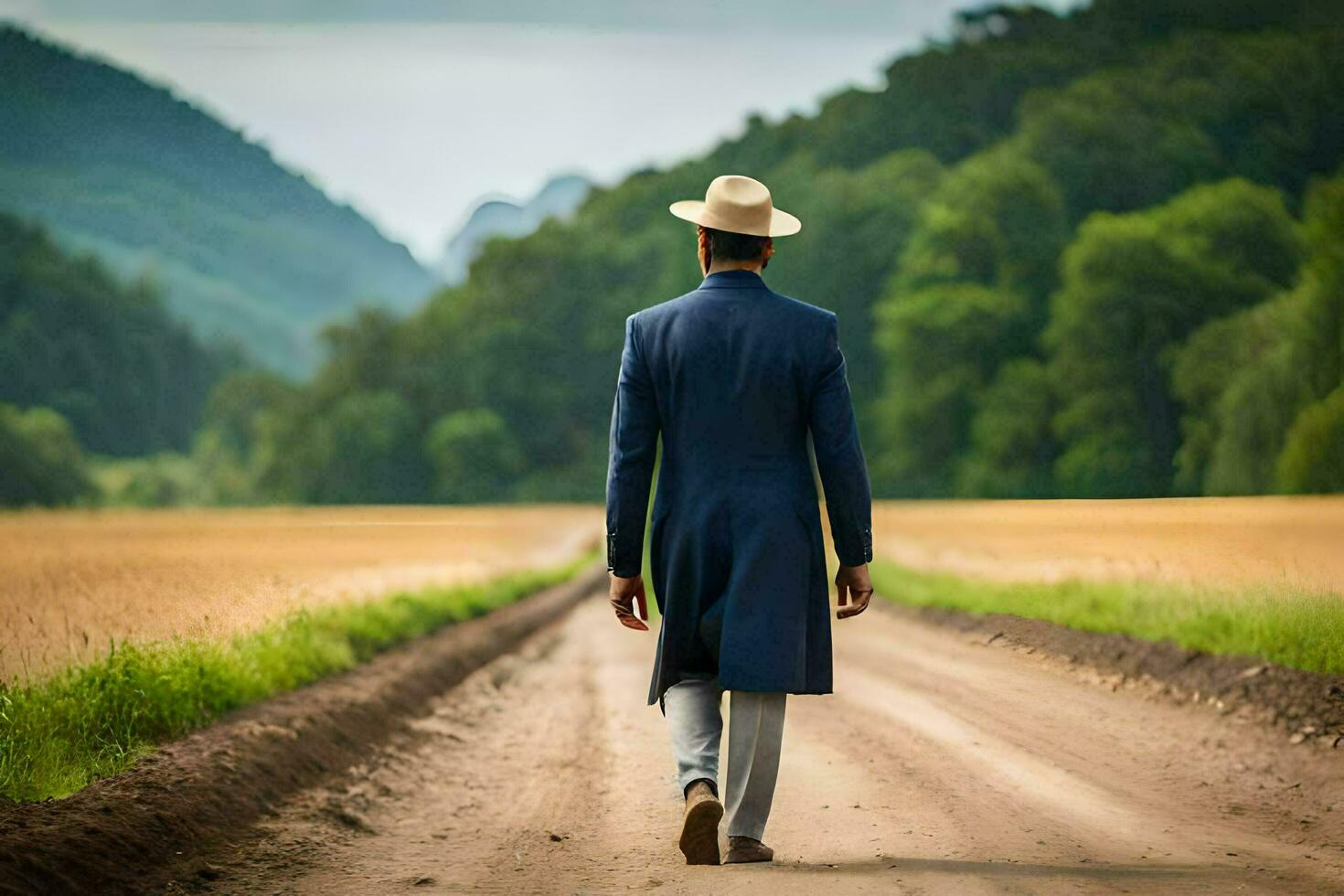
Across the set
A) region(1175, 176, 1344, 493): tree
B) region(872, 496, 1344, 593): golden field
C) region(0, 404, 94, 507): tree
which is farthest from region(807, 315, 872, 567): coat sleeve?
region(0, 404, 94, 507): tree

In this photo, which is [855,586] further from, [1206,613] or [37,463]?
[37,463]

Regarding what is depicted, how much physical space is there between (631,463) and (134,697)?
13.1 ft

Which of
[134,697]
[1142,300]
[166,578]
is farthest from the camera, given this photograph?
[1142,300]

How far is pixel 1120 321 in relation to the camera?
2169 inches

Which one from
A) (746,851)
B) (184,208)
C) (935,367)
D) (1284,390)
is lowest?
(746,851)

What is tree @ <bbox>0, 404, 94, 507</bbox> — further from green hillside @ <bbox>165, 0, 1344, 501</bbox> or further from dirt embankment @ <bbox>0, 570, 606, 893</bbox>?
dirt embankment @ <bbox>0, 570, 606, 893</bbox>

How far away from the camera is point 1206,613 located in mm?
10914

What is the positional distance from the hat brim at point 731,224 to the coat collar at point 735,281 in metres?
0.15

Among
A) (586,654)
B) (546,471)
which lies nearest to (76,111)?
(586,654)

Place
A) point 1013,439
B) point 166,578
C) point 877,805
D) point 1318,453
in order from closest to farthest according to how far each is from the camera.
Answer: point 877,805 → point 166,578 → point 1318,453 → point 1013,439

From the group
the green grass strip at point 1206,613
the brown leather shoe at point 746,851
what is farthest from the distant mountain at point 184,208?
the brown leather shoe at point 746,851

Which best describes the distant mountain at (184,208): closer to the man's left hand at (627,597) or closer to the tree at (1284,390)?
the man's left hand at (627,597)

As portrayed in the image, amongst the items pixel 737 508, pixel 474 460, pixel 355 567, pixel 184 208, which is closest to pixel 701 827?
pixel 737 508

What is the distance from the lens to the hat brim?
5270 millimetres
